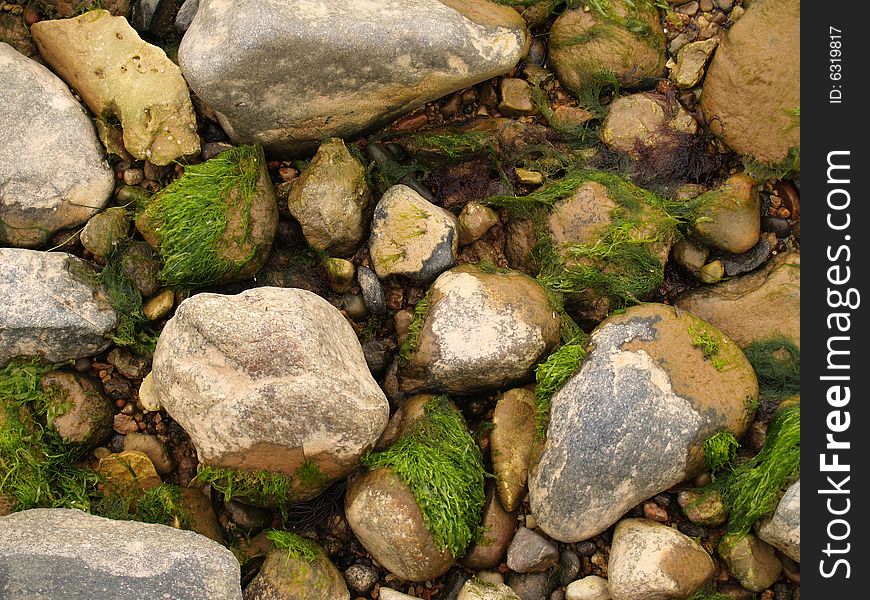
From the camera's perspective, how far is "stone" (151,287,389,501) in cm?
393

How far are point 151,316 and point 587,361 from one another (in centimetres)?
266

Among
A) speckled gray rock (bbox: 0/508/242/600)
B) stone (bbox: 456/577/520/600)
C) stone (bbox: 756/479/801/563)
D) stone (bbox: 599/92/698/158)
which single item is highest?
stone (bbox: 599/92/698/158)

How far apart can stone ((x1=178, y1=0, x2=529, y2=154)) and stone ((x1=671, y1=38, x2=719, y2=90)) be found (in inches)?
41.0

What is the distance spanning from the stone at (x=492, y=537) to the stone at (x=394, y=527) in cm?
16

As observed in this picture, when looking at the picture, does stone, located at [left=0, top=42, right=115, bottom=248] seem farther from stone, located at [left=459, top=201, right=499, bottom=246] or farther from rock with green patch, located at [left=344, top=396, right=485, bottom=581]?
rock with green patch, located at [left=344, top=396, right=485, bottom=581]

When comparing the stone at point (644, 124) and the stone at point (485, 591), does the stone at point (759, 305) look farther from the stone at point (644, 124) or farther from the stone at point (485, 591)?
the stone at point (485, 591)

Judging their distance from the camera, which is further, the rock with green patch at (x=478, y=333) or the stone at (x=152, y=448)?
the stone at (x=152, y=448)

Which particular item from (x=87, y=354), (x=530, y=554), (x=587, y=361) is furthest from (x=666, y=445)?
(x=87, y=354)

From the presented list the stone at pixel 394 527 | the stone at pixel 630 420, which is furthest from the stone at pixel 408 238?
the stone at pixel 394 527

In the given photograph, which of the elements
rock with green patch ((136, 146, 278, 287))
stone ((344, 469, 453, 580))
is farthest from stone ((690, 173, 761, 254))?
rock with green patch ((136, 146, 278, 287))

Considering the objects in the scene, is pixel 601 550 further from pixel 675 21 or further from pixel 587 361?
pixel 675 21

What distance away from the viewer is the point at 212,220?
14.5 feet

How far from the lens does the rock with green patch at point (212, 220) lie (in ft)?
14.5

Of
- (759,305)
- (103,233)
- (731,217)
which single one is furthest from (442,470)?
(103,233)
